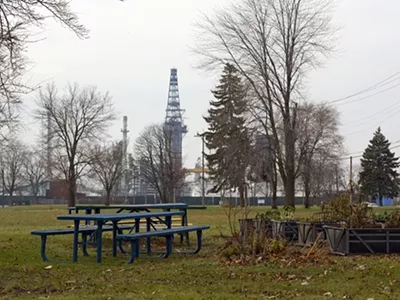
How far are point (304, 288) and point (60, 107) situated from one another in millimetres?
49553

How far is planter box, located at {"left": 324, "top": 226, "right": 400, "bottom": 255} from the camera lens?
454 inches

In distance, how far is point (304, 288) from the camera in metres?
7.40

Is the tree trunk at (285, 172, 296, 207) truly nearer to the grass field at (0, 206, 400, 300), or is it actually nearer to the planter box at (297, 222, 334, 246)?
the planter box at (297, 222, 334, 246)

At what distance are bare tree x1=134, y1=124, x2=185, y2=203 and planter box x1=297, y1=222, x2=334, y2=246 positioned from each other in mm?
52801

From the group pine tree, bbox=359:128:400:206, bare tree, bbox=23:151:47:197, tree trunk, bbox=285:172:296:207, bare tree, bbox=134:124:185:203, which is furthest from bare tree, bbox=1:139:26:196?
tree trunk, bbox=285:172:296:207

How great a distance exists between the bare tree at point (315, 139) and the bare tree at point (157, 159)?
734 inches

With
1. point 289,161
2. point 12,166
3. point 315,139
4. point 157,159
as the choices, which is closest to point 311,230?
point 289,161

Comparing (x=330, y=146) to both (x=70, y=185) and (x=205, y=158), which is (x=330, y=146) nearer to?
(x=205, y=158)

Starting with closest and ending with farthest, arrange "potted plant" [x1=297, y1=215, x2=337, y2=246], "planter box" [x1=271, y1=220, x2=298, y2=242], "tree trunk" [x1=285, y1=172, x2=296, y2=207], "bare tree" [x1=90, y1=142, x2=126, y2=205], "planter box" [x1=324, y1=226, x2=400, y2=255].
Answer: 1. "planter box" [x1=324, y1=226, x2=400, y2=255]
2. "potted plant" [x1=297, y1=215, x2=337, y2=246]
3. "planter box" [x1=271, y1=220, x2=298, y2=242]
4. "tree trunk" [x1=285, y1=172, x2=296, y2=207]
5. "bare tree" [x1=90, y1=142, x2=126, y2=205]

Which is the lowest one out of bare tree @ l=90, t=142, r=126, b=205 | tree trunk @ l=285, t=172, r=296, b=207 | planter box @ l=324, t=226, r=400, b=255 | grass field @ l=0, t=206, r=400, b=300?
grass field @ l=0, t=206, r=400, b=300

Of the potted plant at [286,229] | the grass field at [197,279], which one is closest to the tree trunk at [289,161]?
the potted plant at [286,229]

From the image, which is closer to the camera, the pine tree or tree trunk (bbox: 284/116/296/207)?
tree trunk (bbox: 284/116/296/207)

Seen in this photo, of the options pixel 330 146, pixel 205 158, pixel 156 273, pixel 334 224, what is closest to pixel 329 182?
pixel 330 146

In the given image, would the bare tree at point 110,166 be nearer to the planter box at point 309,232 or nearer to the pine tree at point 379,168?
the pine tree at point 379,168
